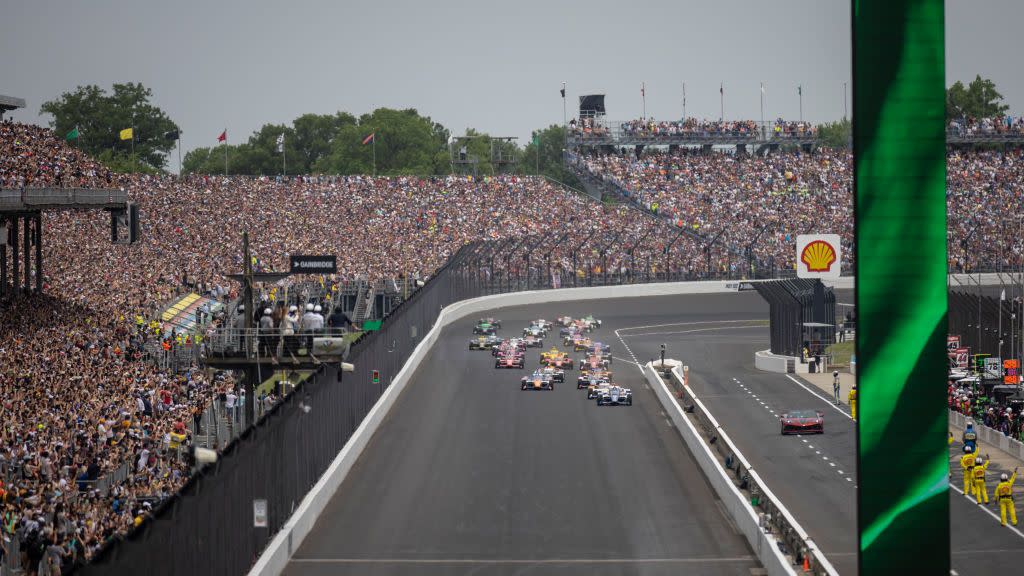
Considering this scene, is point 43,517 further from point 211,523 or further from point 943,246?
point 943,246

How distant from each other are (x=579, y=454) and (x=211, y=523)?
66.9 ft

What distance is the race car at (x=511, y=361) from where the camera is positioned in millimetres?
60188

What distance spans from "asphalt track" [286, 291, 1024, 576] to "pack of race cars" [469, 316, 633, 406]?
2.94ft

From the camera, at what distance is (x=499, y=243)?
90.8 meters

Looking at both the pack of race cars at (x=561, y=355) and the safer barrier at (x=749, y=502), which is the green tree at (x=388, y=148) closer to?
the pack of race cars at (x=561, y=355)

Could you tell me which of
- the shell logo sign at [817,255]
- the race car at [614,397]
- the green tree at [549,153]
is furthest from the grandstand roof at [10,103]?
the green tree at [549,153]

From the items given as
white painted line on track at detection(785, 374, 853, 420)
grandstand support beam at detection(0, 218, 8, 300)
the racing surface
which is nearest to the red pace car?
white painted line on track at detection(785, 374, 853, 420)

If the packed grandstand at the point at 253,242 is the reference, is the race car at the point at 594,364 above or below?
below

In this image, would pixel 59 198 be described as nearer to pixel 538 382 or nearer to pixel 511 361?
pixel 538 382

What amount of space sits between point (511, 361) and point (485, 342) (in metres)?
6.20

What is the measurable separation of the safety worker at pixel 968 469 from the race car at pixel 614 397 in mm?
16334

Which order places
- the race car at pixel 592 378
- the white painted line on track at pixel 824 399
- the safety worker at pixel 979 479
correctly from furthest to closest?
the race car at pixel 592 378 < the white painted line on track at pixel 824 399 < the safety worker at pixel 979 479

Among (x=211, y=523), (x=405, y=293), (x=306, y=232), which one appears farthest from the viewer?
(x=306, y=232)

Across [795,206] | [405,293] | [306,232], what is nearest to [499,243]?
[306,232]
